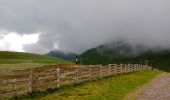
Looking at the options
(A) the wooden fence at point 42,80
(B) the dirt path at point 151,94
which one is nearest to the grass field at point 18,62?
(A) the wooden fence at point 42,80

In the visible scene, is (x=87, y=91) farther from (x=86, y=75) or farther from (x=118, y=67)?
(x=118, y=67)

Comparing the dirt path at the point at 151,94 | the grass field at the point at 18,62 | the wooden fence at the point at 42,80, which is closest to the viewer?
the wooden fence at the point at 42,80

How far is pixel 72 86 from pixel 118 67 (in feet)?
96.2

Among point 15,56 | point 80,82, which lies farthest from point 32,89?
point 15,56

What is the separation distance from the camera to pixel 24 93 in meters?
30.4

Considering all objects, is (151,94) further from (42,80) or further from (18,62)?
(18,62)

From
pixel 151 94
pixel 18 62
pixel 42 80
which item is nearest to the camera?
pixel 42 80

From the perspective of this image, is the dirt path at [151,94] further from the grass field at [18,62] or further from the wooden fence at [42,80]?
the grass field at [18,62]

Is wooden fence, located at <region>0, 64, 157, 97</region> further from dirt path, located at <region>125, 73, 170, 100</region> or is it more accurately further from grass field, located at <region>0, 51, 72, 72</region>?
grass field, located at <region>0, 51, 72, 72</region>

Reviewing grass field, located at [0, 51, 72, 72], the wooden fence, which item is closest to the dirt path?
the wooden fence

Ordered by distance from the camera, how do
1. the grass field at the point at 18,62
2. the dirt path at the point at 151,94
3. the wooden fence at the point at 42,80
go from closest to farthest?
the wooden fence at the point at 42,80 → the dirt path at the point at 151,94 → the grass field at the point at 18,62

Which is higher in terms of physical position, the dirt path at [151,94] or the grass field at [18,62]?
the grass field at [18,62]

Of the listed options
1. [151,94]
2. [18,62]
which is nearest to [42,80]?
[151,94]

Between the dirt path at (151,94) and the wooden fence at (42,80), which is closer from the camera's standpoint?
the wooden fence at (42,80)
